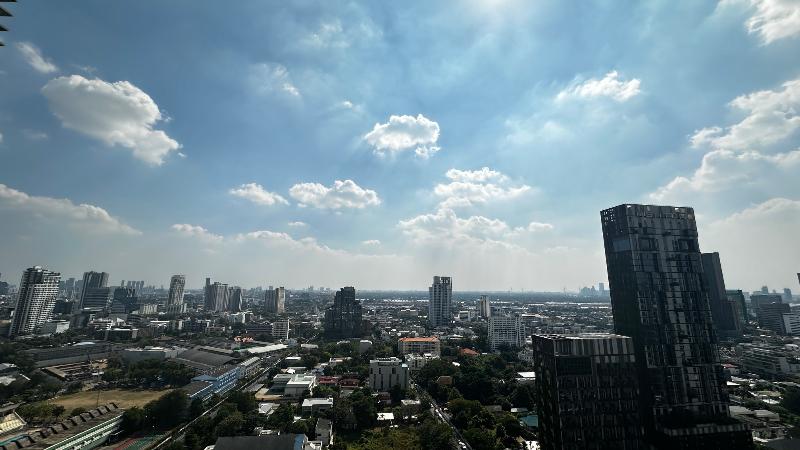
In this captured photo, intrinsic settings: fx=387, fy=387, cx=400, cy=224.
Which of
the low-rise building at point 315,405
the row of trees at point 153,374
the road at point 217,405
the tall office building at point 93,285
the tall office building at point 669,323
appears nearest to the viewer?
the tall office building at point 669,323

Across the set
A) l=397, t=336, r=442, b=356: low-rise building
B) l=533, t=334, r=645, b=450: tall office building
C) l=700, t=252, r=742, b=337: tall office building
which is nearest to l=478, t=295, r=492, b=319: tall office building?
l=700, t=252, r=742, b=337: tall office building

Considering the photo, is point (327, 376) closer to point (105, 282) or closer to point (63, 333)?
point (63, 333)

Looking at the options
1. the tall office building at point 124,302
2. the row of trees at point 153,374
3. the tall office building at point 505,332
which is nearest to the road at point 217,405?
the row of trees at point 153,374

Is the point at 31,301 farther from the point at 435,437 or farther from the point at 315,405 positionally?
the point at 435,437

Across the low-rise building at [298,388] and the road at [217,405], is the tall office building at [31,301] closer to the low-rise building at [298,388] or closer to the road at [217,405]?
the road at [217,405]

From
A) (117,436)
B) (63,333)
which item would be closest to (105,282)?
(63,333)

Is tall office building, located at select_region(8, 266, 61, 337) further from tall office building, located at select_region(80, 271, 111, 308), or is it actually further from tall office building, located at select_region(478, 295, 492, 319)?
tall office building, located at select_region(478, 295, 492, 319)
